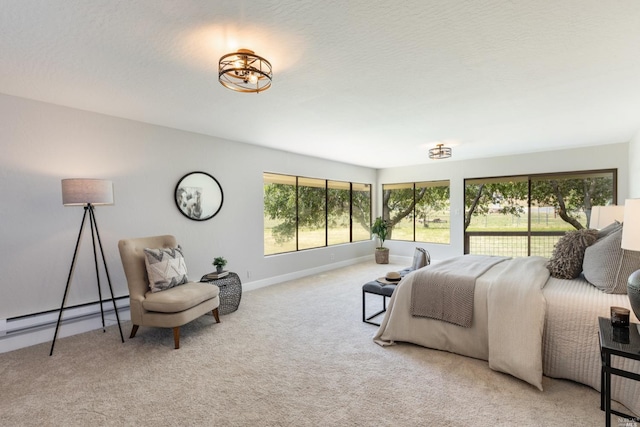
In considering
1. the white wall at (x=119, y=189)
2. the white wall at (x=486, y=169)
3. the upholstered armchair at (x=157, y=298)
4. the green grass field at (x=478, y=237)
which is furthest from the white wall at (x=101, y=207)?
the white wall at (x=486, y=169)

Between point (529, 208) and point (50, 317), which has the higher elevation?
point (529, 208)

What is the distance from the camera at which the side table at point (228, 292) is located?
3859mm

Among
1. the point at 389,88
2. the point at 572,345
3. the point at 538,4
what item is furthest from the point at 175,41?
the point at 572,345

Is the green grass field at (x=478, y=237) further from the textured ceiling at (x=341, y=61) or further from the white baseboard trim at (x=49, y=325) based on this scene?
the white baseboard trim at (x=49, y=325)

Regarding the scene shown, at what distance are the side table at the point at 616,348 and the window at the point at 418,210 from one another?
5.27 meters

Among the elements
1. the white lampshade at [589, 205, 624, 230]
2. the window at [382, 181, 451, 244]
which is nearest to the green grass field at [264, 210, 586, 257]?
the window at [382, 181, 451, 244]

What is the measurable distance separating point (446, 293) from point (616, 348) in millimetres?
1274

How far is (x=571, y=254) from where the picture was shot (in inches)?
111

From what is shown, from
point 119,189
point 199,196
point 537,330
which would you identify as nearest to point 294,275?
point 199,196

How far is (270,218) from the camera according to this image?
18.6ft

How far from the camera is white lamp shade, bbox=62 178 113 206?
294 cm

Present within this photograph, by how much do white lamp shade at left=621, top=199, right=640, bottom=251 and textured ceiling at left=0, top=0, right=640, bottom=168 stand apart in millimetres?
1101

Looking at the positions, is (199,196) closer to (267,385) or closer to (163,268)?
(163,268)

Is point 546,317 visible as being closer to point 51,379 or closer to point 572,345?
point 572,345
